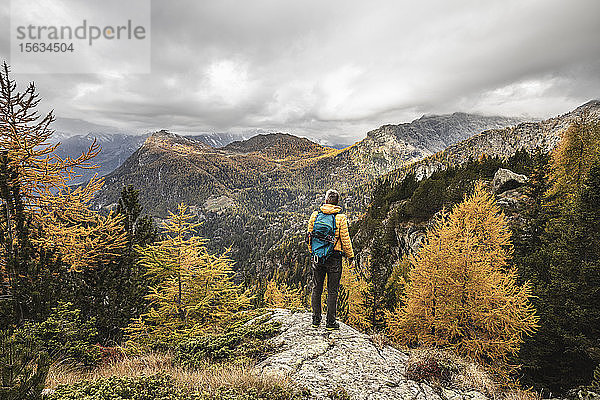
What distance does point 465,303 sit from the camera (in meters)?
11.9

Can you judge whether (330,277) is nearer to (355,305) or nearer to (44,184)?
(44,184)

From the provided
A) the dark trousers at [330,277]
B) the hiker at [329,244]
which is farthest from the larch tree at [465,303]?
the hiker at [329,244]

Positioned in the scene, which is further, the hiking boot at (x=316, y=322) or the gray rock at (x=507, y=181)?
the gray rock at (x=507, y=181)

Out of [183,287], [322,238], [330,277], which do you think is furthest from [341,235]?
[183,287]

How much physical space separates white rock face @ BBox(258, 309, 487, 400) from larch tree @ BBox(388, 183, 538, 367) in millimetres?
6372

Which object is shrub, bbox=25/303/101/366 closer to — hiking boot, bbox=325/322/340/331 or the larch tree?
hiking boot, bbox=325/322/340/331

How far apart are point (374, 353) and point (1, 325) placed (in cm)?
908

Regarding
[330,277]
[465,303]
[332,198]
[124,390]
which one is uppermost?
[332,198]

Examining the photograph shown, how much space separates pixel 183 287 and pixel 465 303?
1179cm

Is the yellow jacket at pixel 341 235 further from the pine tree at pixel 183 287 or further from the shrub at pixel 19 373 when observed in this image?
the shrub at pixel 19 373

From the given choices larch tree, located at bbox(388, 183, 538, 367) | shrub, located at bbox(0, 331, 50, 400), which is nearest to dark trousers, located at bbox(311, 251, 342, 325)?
shrub, located at bbox(0, 331, 50, 400)

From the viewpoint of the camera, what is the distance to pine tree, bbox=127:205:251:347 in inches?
332

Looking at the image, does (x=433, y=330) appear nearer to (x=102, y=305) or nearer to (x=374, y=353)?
(x=374, y=353)

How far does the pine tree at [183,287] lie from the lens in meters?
8.44
